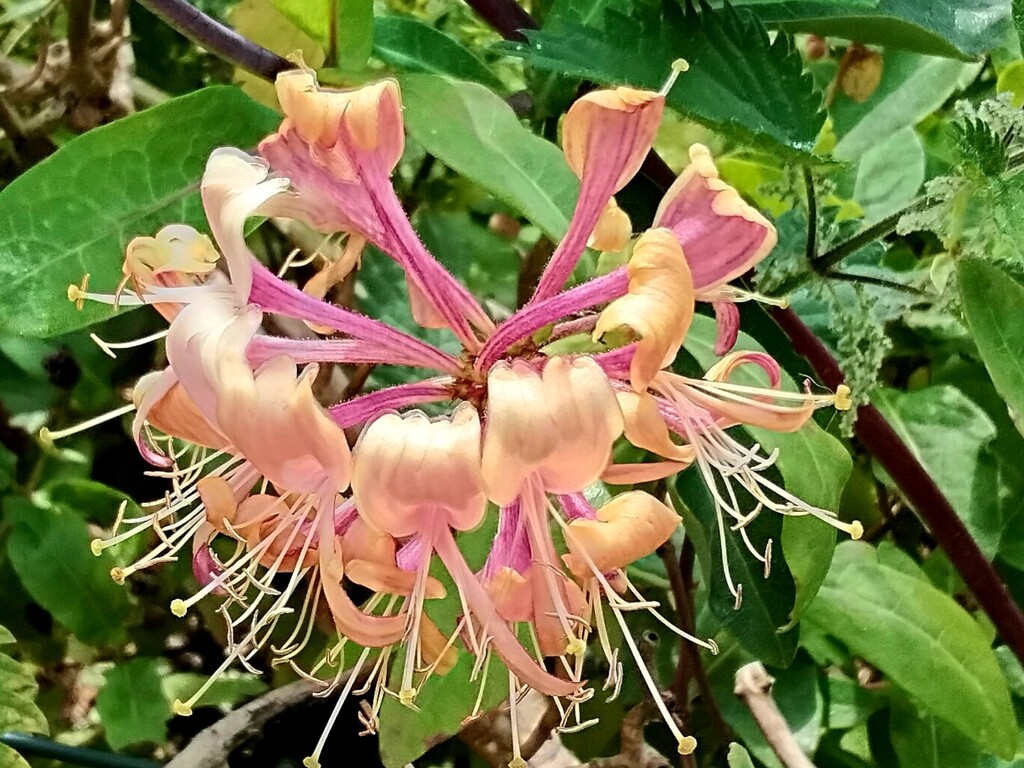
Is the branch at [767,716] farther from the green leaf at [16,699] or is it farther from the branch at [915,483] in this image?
the green leaf at [16,699]

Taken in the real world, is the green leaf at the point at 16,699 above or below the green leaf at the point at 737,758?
below

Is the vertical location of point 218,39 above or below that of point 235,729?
above

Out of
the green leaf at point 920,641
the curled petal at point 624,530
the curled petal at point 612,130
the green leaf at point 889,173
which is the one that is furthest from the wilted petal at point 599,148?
the green leaf at point 889,173

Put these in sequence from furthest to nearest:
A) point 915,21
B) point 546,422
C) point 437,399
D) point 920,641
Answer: point 920,641 → point 915,21 → point 437,399 → point 546,422

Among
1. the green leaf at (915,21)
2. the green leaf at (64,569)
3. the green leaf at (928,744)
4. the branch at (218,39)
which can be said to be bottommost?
the green leaf at (64,569)

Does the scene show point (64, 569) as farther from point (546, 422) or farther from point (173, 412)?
point (546, 422)

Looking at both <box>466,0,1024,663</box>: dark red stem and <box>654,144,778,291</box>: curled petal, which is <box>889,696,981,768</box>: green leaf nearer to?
<box>466,0,1024,663</box>: dark red stem

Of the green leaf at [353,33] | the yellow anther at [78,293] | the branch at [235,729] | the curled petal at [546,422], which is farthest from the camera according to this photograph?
the branch at [235,729]

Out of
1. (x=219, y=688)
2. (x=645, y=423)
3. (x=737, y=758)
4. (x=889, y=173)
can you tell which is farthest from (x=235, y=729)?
(x=889, y=173)
